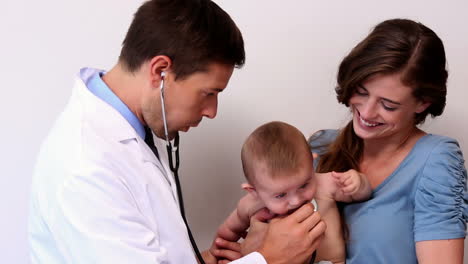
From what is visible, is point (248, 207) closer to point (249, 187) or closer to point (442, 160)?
point (249, 187)

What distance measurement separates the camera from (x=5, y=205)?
1594 mm

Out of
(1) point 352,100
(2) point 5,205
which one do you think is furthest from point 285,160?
(2) point 5,205

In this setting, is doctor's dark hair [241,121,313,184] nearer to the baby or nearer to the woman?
the baby

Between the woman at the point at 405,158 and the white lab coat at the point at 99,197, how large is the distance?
343mm

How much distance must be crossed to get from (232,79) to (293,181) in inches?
21.2

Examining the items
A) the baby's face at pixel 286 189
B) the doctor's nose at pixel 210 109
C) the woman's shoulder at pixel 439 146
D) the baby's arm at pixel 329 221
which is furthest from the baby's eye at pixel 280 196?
the woman's shoulder at pixel 439 146

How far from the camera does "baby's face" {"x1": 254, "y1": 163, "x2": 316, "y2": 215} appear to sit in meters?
1.26

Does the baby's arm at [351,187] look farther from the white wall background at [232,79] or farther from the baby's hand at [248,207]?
the white wall background at [232,79]

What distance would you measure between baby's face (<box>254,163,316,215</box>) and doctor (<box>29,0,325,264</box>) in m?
0.06

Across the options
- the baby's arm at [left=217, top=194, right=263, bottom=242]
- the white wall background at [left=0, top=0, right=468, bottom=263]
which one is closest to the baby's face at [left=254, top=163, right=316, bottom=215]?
the baby's arm at [left=217, top=194, right=263, bottom=242]

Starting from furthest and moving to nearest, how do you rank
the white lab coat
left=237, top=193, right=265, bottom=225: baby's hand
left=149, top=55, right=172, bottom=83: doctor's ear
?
left=237, top=193, right=265, bottom=225: baby's hand
left=149, top=55, right=172, bottom=83: doctor's ear
the white lab coat

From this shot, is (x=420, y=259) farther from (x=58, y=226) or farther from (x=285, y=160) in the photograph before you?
(x=58, y=226)

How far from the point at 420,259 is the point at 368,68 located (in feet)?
1.65

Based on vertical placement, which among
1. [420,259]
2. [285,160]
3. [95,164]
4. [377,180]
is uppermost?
[95,164]
